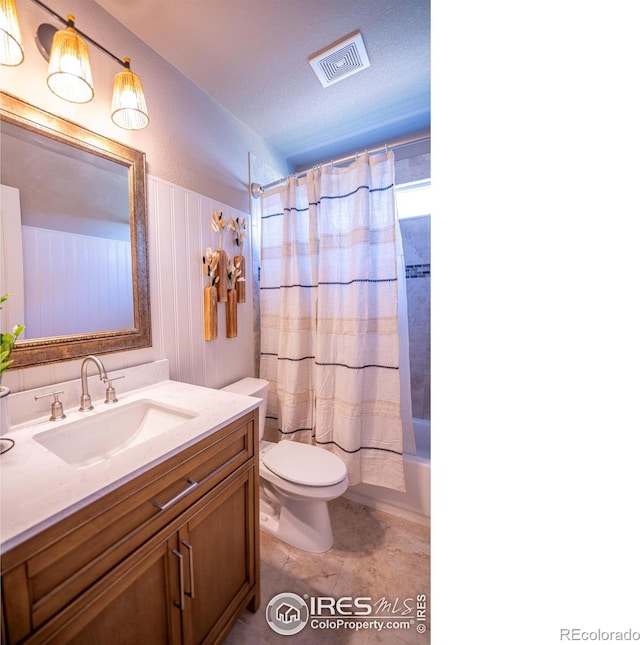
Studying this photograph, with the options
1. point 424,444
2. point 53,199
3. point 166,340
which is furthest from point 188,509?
point 424,444

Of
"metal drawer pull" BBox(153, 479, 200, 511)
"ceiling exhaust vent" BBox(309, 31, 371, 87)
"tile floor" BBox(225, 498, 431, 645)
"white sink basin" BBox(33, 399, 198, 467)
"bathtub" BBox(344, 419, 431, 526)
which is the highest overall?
"ceiling exhaust vent" BBox(309, 31, 371, 87)

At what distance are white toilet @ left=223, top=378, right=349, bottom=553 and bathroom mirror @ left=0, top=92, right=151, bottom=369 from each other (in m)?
0.91

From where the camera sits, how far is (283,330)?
6.31 ft

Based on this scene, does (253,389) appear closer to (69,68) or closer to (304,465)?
(304,465)

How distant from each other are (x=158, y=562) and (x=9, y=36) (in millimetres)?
1568

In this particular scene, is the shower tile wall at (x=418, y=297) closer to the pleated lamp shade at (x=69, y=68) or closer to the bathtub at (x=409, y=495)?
the bathtub at (x=409, y=495)

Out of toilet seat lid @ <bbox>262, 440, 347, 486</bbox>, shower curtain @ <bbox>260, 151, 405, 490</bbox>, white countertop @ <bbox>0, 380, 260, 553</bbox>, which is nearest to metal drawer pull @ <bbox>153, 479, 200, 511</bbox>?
white countertop @ <bbox>0, 380, 260, 553</bbox>

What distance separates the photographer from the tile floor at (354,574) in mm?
1085

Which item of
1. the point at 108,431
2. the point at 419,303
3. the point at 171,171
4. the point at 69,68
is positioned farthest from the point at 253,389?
the point at 69,68

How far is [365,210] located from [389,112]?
2.53ft

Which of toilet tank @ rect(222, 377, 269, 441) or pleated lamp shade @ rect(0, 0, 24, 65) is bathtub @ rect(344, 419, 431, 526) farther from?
pleated lamp shade @ rect(0, 0, 24, 65)

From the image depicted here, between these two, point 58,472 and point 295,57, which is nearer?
point 58,472

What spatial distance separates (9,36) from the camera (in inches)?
32.9

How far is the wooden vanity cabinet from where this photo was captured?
21.5 inches
